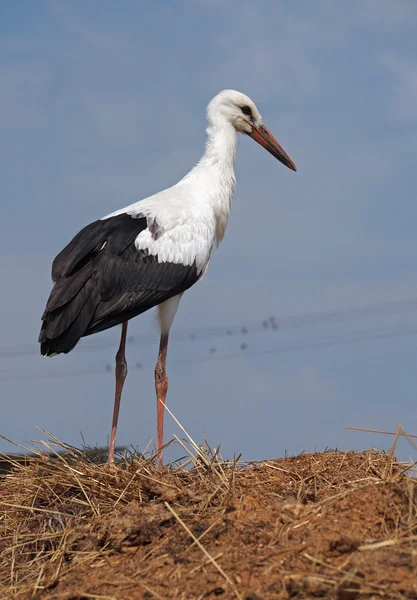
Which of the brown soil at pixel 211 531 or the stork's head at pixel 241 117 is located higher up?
the stork's head at pixel 241 117

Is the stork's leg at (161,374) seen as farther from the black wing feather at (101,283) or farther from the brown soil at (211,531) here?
the brown soil at (211,531)

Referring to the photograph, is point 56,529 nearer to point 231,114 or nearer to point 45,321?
point 45,321

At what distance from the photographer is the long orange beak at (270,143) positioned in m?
9.11

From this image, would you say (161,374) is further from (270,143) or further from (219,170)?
(270,143)

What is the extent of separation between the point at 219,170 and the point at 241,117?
73cm

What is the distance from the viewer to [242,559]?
408 cm

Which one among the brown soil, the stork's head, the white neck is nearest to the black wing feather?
the white neck

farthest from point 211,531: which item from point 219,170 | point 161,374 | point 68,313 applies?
point 219,170

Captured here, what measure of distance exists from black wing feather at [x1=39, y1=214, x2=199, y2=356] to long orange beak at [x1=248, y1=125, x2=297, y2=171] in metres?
2.07

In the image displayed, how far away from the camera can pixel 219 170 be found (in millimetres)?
8539

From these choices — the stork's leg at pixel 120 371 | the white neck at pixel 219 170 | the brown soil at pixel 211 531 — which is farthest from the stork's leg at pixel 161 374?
the brown soil at pixel 211 531

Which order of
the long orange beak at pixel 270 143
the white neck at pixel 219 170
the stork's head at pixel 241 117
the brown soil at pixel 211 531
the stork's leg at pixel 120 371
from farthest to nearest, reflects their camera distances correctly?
the long orange beak at pixel 270 143 → the stork's head at pixel 241 117 → the white neck at pixel 219 170 → the stork's leg at pixel 120 371 → the brown soil at pixel 211 531

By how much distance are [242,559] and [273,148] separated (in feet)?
19.3

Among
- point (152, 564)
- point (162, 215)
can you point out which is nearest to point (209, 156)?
point (162, 215)
